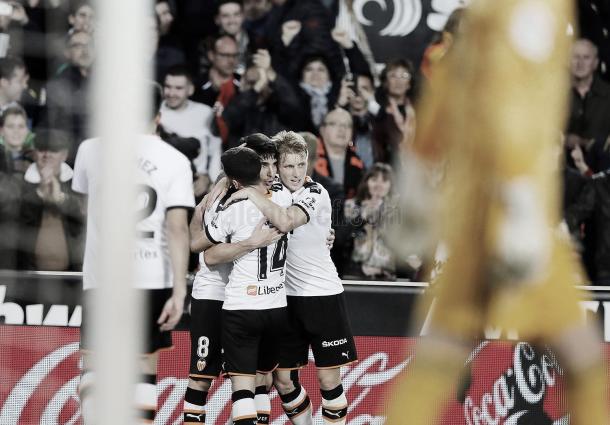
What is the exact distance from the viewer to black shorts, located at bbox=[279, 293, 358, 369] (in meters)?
4.61

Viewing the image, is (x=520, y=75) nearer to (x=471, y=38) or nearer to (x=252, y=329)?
(x=471, y=38)

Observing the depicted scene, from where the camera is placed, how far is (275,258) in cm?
438

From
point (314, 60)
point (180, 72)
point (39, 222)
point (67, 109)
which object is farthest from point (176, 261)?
point (314, 60)

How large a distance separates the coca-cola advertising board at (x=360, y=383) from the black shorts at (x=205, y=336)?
2.27ft

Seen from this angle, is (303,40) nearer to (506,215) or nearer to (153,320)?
(153,320)

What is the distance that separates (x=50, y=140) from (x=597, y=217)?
2.82 meters

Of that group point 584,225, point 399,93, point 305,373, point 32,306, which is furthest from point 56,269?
point 584,225

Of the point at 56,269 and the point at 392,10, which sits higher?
the point at 392,10

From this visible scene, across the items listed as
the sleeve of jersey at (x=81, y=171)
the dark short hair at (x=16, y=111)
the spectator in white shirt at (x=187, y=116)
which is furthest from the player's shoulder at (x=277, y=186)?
the dark short hair at (x=16, y=111)

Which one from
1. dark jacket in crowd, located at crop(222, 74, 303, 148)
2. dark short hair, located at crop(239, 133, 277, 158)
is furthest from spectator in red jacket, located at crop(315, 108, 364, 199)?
dark short hair, located at crop(239, 133, 277, 158)

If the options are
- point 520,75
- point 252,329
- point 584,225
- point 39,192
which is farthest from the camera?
point 584,225

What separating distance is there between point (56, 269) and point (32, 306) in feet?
0.71

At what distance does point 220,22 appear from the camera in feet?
20.0

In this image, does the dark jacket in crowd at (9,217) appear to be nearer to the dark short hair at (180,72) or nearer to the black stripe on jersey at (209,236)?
the dark short hair at (180,72)
